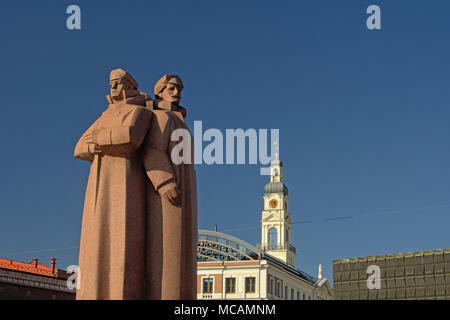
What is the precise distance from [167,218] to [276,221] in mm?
105656

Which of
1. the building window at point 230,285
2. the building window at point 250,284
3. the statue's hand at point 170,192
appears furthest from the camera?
the building window at point 250,284

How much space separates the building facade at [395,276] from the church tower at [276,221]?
56.5 meters

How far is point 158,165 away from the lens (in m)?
11.3

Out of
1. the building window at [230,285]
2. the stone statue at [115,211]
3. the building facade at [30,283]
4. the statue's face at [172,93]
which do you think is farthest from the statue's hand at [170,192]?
the building window at [230,285]

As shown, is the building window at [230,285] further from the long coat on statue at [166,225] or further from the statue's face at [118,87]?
the statue's face at [118,87]

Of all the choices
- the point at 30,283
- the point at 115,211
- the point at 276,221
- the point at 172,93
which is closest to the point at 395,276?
the point at 30,283

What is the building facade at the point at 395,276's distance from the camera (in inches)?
2079

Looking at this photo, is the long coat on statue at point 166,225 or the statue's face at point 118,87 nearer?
the long coat on statue at point 166,225

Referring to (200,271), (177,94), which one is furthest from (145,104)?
(200,271)

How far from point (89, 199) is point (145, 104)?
74.6 inches

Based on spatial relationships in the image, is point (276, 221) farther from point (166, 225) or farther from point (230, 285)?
point (166, 225)

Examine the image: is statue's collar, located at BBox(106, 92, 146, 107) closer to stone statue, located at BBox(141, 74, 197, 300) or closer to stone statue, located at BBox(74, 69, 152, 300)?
stone statue, located at BBox(74, 69, 152, 300)

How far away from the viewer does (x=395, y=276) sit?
180 ft
